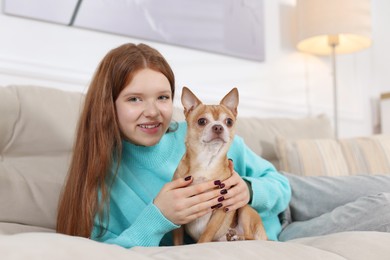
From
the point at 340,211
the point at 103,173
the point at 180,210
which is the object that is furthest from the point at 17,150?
the point at 340,211

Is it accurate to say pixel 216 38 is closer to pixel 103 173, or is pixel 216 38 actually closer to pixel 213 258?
pixel 103 173

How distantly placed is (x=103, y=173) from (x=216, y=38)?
1.26 meters

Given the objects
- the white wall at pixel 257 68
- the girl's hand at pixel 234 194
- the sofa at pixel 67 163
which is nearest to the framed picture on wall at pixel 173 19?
the white wall at pixel 257 68

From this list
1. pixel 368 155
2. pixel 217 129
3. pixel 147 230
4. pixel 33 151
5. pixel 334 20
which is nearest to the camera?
pixel 217 129

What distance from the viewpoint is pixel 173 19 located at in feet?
7.02

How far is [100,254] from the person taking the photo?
2.26 ft

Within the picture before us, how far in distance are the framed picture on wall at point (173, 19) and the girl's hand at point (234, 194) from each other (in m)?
→ 1.15

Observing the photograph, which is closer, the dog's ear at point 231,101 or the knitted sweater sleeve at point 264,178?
the dog's ear at point 231,101

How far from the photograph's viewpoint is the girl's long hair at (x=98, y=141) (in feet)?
3.87

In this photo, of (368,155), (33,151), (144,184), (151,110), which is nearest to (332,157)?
(368,155)

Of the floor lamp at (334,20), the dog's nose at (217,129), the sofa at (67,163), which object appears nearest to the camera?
the sofa at (67,163)

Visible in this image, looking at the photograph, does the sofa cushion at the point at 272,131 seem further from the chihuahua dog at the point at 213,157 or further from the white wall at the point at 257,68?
the chihuahua dog at the point at 213,157

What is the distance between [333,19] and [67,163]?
5.00 ft

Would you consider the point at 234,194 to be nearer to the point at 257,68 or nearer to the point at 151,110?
the point at 151,110
